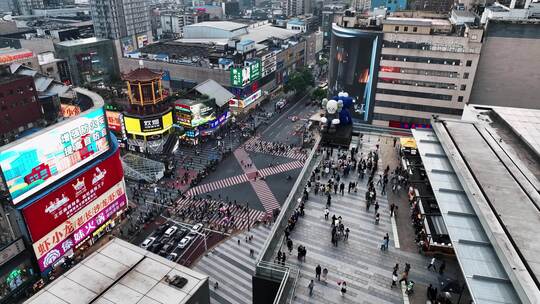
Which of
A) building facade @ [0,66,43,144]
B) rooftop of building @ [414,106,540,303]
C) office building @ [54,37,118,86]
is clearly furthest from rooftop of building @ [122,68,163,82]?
rooftop of building @ [414,106,540,303]

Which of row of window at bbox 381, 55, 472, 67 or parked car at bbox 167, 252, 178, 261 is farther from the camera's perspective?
row of window at bbox 381, 55, 472, 67

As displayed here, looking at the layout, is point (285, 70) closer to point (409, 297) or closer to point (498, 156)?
point (498, 156)

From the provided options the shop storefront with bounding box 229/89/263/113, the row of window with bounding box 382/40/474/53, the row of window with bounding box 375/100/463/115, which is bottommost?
the shop storefront with bounding box 229/89/263/113

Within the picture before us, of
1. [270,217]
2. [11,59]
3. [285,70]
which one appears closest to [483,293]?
[270,217]

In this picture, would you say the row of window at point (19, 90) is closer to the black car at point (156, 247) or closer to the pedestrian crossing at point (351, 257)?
the black car at point (156, 247)

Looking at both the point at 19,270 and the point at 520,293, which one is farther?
the point at 19,270

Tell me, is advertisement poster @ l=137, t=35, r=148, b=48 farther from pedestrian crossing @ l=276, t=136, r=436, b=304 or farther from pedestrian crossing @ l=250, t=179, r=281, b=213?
pedestrian crossing @ l=276, t=136, r=436, b=304

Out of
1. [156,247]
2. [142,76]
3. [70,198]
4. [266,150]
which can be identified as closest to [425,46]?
[266,150]
